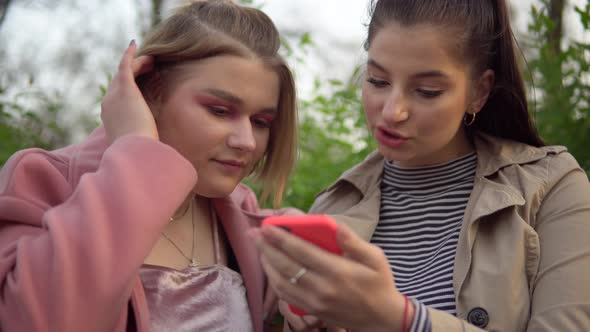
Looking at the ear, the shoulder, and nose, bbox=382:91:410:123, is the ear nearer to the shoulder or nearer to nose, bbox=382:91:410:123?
the shoulder

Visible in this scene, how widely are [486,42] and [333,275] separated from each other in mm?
1346

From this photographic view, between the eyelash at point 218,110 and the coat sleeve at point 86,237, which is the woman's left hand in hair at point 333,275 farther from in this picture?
the eyelash at point 218,110

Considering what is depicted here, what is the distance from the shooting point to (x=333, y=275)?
1390 mm

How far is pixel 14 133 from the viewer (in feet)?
Result: 12.1

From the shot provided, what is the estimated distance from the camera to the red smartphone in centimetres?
136

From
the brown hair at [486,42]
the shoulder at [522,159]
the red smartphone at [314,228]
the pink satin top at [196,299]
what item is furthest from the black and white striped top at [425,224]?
the red smartphone at [314,228]

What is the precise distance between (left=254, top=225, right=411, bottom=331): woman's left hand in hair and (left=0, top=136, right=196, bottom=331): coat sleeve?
413 millimetres

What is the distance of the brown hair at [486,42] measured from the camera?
216 centimetres

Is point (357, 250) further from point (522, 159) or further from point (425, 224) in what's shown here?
point (522, 159)

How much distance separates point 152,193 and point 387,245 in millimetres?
1045

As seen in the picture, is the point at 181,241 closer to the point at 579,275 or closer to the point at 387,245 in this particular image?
the point at 387,245

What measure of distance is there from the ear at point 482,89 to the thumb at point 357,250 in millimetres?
1162

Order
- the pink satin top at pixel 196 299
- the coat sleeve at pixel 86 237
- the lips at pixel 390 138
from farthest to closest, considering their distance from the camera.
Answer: the lips at pixel 390 138, the pink satin top at pixel 196 299, the coat sleeve at pixel 86 237

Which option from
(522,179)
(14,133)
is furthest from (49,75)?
(522,179)
